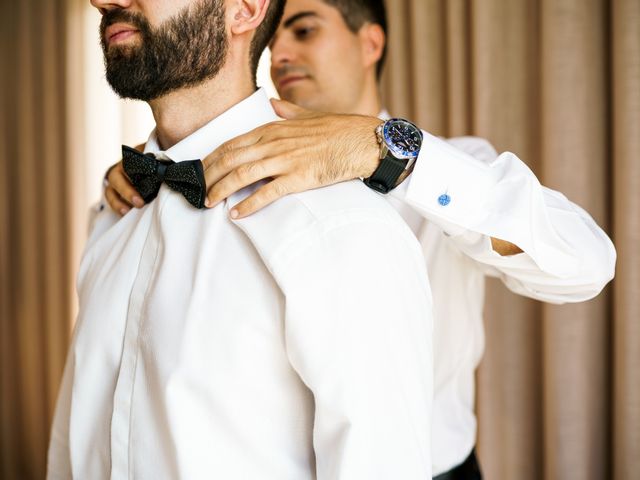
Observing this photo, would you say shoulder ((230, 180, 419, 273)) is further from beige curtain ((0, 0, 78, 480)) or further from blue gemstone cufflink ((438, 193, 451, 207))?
beige curtain ((0, 0, 78, 480))

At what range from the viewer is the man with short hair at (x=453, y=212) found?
0.94 meters

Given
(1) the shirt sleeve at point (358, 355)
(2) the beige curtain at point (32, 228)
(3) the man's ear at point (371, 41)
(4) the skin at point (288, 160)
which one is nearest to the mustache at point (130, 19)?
(4) the skin at point (288, 160)

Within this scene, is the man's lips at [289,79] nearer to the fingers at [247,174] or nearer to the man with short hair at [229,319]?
the man with short hair at [229,319]

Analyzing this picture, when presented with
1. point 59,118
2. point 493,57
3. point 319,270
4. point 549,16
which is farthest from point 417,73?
point 59,118

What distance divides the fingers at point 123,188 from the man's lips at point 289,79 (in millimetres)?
621

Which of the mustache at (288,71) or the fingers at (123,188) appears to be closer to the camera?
the fingers at (123,188)

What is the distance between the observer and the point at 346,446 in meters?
0.79

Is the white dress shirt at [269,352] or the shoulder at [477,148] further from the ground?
the shoulder at [477,148]

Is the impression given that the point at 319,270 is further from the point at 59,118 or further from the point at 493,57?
the point at 59,118

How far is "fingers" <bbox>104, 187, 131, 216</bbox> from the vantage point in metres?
1.21

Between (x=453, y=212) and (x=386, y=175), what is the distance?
0.13m

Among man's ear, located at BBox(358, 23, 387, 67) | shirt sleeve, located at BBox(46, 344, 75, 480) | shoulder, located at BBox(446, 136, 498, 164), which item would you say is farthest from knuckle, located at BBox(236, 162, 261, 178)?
man's ear, located at BBox(358, 23, 387, 67)

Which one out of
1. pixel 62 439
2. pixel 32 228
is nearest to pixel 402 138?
pixel 62 439

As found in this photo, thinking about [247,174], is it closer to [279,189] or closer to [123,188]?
[279,189]
